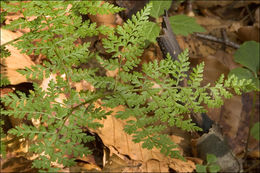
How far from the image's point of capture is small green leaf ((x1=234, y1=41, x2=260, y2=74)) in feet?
9.56

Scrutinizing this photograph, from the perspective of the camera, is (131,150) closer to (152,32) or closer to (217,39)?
(152,32)

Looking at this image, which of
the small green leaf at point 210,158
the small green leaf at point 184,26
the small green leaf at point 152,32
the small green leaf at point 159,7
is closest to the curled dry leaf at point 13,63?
the small green leaf at point 152,32

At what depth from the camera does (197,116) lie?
2291 mm

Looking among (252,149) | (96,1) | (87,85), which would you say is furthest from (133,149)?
(252,149)

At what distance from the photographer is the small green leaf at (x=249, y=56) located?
291cm

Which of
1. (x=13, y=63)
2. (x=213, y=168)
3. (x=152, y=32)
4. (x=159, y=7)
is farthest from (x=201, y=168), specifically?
(x=13, y=63)

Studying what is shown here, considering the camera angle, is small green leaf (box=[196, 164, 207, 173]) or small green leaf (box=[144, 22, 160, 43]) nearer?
small green leaf (box=[196, 164, 207, 173])

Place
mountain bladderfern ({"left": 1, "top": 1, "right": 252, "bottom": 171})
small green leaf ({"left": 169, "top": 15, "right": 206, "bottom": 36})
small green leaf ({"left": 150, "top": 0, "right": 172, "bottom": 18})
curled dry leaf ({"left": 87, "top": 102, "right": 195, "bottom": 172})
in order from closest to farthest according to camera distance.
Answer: mountain bladderfern ({"left": 1, "top": 1, "right": 252, "bottom": 171}), curled dry leaf ({"left": 87, "top": 102, "right": 195, "bottom": 172}), small green leaf ({"left": 150, "top": 0, "right": 172, "bottom": 18}), small green leaf ({"left": 169, "top": 15, "right": 206, "bottom": 36})

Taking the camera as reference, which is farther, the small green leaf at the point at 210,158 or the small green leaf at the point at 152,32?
the small green leaf at the point at 152,32

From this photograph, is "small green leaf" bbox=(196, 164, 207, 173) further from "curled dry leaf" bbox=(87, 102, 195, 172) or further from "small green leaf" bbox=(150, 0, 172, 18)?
"small green leaf" bbox=(150, 0, 172, 18)

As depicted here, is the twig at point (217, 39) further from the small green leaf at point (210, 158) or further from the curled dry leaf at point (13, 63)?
the curled dry leaf at point (13, 63)

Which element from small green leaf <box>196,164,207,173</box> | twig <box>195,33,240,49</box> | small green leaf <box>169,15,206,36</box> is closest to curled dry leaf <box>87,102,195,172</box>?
small green leaf <box>196,164,207,173</box>

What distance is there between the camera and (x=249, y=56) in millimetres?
2959

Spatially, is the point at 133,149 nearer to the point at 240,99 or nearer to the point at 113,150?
the point at 113,150
